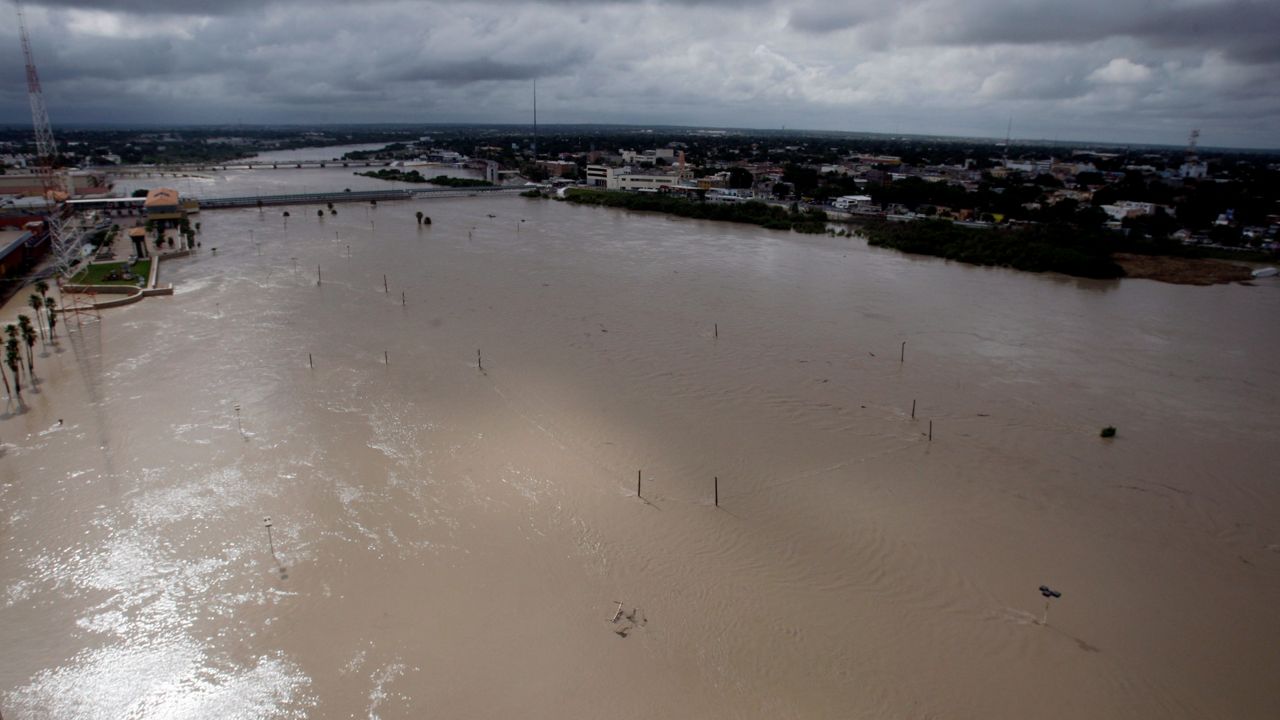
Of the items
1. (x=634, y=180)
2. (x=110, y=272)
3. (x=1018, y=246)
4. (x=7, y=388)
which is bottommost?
(x=7, y=388)

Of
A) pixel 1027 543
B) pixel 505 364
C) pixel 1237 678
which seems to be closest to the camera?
pixel 1237 678

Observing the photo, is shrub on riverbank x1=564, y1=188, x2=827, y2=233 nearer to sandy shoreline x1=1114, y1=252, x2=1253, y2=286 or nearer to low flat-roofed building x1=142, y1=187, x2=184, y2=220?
sandy shoreline x1=1114, y1=252, x2=1253, y2=286

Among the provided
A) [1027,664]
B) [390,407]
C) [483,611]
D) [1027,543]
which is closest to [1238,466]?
[1027,543]

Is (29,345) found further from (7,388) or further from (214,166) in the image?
(214,166)

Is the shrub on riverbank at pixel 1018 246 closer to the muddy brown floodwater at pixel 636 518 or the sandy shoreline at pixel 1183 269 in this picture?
the sandy shoreline at pixel 1183 269

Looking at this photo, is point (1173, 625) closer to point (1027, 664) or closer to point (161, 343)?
point (1027, 664)

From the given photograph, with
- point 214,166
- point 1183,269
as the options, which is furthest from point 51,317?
point 214,166
